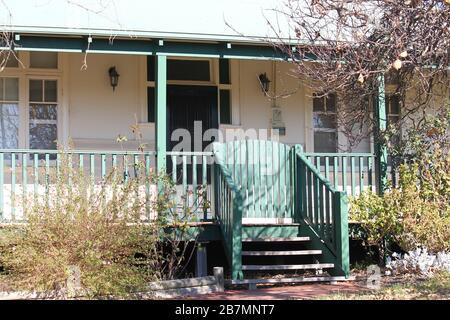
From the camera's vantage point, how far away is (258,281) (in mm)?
9391

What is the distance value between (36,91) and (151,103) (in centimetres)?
207

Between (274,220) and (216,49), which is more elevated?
(216,49)

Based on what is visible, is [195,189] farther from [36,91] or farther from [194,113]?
[36,91]

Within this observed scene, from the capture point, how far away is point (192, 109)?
1315cm

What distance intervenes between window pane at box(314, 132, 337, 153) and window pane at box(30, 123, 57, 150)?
498 cm

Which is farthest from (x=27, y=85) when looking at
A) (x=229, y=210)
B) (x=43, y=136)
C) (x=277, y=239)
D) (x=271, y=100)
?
(x=277, y=239)

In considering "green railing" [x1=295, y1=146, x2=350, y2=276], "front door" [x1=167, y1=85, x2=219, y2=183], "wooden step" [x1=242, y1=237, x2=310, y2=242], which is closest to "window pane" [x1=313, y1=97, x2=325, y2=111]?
"front door" [x1=167, y1=85, x2=219, y2=183]

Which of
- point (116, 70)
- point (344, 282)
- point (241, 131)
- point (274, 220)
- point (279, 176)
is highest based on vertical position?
point (116, 70)

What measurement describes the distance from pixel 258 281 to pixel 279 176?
2.21m

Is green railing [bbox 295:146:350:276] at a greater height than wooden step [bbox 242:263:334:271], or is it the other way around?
green railing [bbox 295:146:350:276]

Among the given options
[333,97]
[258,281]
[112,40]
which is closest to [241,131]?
[333,97]

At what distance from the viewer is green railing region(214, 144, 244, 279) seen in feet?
31.1

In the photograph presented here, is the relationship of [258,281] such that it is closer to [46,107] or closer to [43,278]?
[43,278]

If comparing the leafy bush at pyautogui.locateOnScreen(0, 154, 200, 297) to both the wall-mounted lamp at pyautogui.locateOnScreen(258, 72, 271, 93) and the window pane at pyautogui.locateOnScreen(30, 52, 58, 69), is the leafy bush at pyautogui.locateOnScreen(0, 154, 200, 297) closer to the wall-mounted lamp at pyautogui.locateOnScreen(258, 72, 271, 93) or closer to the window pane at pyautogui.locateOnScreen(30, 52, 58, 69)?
the window pane at pyautogui.locateOnScreen(30, 52, 58, 69)
